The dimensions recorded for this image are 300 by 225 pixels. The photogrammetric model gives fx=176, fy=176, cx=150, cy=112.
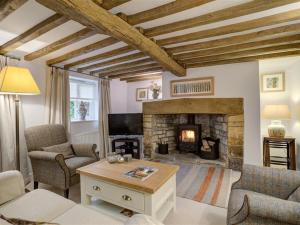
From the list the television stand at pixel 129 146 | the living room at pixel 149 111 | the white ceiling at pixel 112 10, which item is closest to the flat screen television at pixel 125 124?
the living room at pixel 149 111

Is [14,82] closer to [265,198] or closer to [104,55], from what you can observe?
[104,55]

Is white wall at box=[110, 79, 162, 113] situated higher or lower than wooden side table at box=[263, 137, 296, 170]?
higher

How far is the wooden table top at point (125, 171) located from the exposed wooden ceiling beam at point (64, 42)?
159cm

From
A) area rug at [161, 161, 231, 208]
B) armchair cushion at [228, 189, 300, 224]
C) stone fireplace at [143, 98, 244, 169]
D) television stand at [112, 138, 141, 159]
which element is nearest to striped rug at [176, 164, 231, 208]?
area rug at [161, 161, 231, 208]

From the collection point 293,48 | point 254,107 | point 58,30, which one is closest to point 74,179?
point 58,30

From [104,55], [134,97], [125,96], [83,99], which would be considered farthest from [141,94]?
[104,55]

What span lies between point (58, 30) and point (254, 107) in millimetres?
3382

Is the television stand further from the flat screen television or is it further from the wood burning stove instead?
the wood burning stove

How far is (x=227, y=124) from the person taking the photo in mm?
3459

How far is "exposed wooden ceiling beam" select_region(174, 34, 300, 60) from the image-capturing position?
238 cm

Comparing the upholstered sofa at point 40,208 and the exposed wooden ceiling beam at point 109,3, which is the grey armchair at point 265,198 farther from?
the exposed wooden ceiling beam at point 109,3

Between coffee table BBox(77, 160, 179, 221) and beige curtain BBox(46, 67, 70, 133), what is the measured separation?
1717 mm

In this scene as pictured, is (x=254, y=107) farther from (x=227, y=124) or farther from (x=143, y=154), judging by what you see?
(x=143, y=154)

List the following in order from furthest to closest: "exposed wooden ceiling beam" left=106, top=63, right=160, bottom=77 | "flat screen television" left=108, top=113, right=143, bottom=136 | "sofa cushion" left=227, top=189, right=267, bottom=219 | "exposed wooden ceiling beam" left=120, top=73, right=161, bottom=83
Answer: "exposed wooden ceiling beam" left=120, top=73, right=161, bottom=83 < "flat screen television" left=108, top=113, right=143, bottom=136 < "exposed wooden ceiling beam" left=106, top=63, right=160, bottom=77 < "sofa cushion" left=227, top=189, right=267, bottom=219
